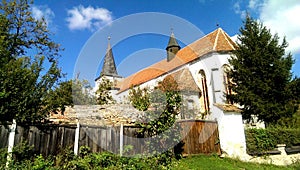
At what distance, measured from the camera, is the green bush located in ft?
37.8

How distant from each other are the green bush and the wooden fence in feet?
6.44

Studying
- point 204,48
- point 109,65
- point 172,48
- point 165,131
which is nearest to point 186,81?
point 204,48

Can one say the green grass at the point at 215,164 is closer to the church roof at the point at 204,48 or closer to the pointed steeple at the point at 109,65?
the church roof at the point at 204,48

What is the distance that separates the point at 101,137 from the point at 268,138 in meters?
8.98

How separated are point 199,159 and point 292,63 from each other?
1220 centimetres

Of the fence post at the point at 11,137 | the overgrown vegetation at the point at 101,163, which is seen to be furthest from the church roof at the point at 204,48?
the fence post at the point at 11,137

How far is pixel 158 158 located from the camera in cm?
851

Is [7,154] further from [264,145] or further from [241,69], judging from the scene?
[241,69]

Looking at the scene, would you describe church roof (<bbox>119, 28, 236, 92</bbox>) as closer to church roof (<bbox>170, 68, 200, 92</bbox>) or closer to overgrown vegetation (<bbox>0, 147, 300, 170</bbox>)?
church roof (<bbox>170, 68, 200, 92</bbox>)


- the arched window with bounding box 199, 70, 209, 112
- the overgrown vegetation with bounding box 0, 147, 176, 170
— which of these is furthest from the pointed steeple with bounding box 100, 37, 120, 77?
the overgrown vegetation with bounding box 0, 147, 176, 170

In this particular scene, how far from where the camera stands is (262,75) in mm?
17000

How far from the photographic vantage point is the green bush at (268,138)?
11.5 m

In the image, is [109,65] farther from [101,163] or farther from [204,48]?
[101,163]

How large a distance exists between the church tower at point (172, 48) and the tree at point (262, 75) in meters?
14.3
